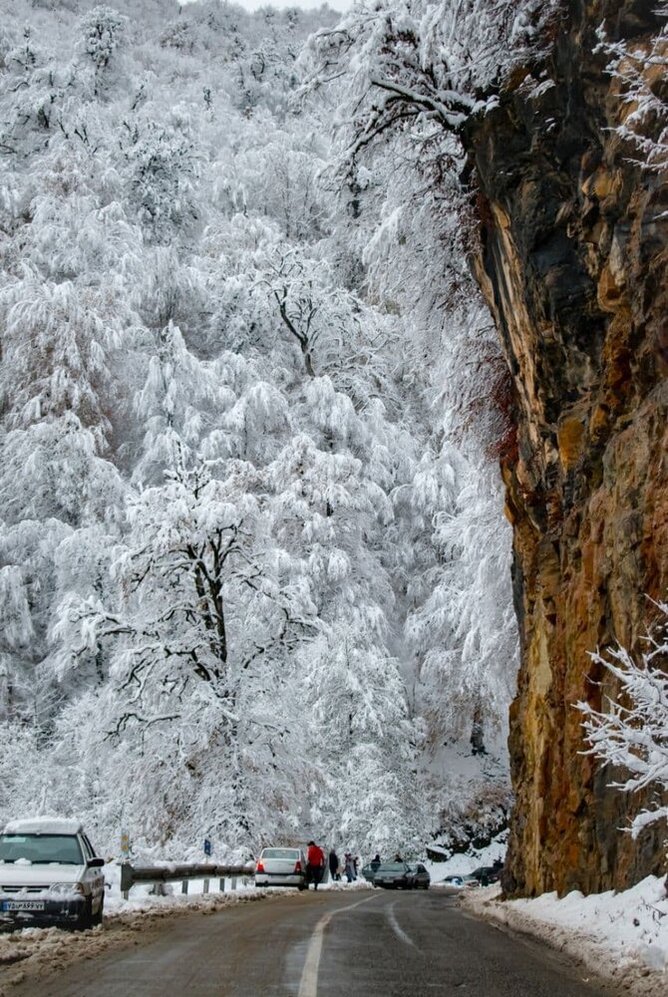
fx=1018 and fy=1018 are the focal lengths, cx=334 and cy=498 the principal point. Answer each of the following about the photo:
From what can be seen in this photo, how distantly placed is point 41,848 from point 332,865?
2347cm

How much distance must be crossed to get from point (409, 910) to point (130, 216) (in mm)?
39465

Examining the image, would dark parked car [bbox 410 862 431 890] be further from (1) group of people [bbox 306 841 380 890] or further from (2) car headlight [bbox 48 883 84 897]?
(2) car headlight [bbox 48 883 84 897]

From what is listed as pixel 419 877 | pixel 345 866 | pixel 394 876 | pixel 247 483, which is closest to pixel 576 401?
pixel 247 483

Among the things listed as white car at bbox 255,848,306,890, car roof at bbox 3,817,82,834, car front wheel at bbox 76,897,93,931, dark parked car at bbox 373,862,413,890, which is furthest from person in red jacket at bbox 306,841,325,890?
car front wheel at bbox 76,897,93,931

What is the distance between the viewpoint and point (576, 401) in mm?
14750

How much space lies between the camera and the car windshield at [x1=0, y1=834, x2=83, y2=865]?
11617 mm

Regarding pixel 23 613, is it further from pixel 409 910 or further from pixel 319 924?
pixel 319 924

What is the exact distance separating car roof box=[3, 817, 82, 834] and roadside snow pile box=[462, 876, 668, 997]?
5.47m

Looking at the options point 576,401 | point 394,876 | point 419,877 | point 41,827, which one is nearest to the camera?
point 41,827

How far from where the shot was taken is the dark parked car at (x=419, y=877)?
3178 cm

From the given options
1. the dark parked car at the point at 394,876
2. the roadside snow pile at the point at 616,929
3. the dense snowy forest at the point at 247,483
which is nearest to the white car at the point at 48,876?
the roadside snow pile at the point at 616,929

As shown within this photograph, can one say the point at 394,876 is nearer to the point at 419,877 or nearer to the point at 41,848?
the point at 419,877

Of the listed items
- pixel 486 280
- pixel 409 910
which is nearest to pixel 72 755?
pixel 409 910

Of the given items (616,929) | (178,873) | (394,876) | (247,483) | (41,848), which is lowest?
(394,876)
